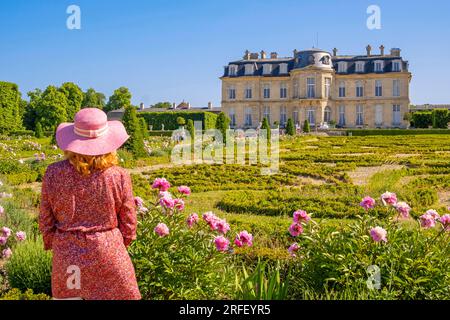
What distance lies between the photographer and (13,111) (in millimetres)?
30047

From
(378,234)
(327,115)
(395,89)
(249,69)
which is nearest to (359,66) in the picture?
(395,89)

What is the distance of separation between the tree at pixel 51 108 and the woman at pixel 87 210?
126ft

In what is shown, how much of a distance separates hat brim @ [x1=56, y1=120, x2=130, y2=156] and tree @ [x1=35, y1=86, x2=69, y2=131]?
3846cm

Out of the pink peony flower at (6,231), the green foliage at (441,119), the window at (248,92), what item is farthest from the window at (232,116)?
the pink peony flower at (6,231)

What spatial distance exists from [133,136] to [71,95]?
103 feet

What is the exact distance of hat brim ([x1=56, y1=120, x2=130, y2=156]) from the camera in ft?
7.89

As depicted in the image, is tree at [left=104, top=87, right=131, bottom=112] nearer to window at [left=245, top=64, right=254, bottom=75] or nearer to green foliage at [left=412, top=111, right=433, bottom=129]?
window at [left=245, top=64, right=254, bottom=75]

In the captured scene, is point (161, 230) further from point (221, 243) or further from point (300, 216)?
point (300, 216)

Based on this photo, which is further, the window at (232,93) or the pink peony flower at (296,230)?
the window at (232,93)

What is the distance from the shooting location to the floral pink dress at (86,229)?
2455 millimetres

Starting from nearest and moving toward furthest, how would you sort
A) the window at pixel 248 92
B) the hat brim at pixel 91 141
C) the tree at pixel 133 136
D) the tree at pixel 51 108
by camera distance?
1. the hat brim at pixel 91 141
2. the tree at pixel 133 136
3. the tree at pixel 51 108
4. the window at pixel 248 92

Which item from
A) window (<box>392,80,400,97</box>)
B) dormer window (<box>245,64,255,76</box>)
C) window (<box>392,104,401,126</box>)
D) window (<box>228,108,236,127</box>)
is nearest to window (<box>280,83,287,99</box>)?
dormer window (<box>245,64,255,76</box>)

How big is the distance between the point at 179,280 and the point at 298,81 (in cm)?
3567

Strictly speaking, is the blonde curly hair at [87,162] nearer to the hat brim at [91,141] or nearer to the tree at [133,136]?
the hat brim at [91,141]
